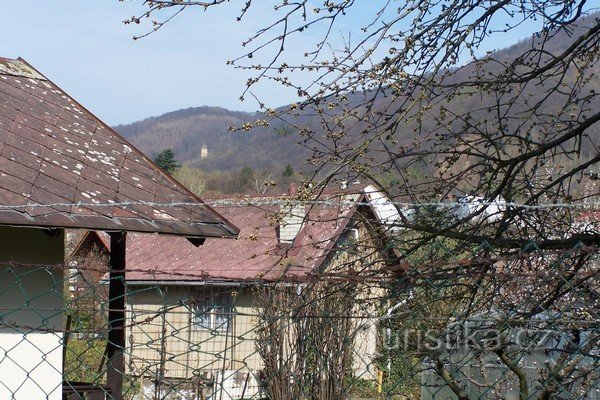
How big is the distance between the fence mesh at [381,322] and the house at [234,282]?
0.03 meters

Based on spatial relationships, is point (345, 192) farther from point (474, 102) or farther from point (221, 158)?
point (221, 158)

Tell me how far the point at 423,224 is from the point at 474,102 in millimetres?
1266

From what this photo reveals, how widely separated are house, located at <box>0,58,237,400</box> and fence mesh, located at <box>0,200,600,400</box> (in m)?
0.04

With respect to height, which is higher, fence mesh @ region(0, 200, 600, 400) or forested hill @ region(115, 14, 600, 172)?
forested hill @ region(115, 14, 600, 172)

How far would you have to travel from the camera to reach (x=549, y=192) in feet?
18.2

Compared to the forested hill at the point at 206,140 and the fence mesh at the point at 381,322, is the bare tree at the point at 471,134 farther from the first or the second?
the forested hill at the point at 206,140

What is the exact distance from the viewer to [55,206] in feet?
17.3

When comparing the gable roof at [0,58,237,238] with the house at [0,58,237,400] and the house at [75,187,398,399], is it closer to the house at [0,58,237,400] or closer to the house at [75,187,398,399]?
the house at [0,58,237,400]

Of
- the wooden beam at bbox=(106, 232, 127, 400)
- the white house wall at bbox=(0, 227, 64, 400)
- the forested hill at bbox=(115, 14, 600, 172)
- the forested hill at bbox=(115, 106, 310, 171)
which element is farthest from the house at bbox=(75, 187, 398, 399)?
the forested hill at bbox=(115, 106, 310, 171)

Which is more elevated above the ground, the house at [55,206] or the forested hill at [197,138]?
the forested hill at [197,138]

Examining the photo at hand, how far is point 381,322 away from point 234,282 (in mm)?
946

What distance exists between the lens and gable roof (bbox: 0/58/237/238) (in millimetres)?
5281

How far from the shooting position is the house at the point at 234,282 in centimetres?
280

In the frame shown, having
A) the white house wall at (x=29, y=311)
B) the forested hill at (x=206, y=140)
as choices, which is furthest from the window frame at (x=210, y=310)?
the forested hill at (x=206, y=140)
